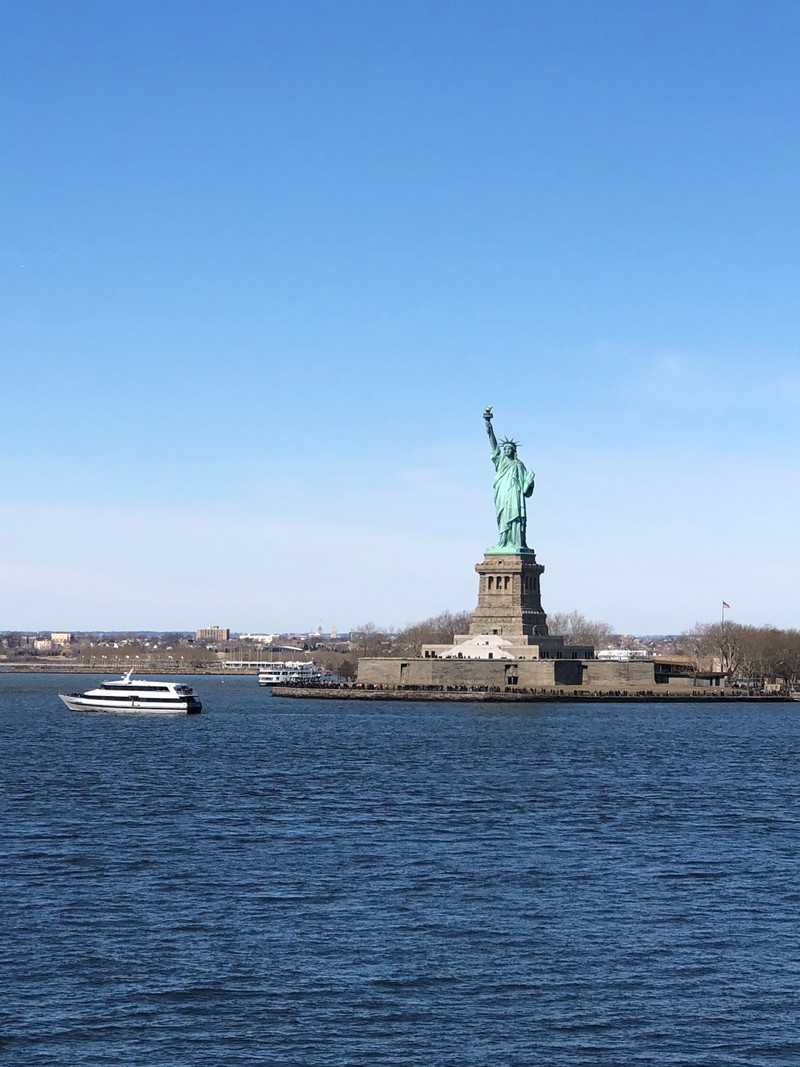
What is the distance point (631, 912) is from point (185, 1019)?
33.7 ft

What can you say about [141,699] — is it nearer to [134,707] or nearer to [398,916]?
[134,707]

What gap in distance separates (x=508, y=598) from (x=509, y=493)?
8.75 meters

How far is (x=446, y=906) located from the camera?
29.6 meters

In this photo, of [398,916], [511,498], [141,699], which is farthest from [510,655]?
[398,916]

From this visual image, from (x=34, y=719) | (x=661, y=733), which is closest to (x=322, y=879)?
(x=661, y=733)

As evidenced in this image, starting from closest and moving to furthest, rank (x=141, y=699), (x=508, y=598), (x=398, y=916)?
(x=398, y=916) → (x=141, y=699) → (x=508, y=598)

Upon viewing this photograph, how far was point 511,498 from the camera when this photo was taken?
122938 millimetres

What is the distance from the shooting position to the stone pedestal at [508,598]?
12000 centimetres

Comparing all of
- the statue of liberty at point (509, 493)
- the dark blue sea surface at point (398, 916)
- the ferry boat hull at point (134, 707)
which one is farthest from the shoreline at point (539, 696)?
the dark blue sea surface at point (398, 916)

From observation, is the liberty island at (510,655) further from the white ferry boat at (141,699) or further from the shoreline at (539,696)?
the white ferry boat at (141,699)

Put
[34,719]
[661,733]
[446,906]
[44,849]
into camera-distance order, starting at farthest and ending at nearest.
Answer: [34,719] → [661,733] → [44,849] → [446,906]

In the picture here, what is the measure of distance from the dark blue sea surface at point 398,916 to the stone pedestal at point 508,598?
202 feet

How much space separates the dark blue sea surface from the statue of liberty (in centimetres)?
6453

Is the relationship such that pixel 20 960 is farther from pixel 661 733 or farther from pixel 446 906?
pixel 661 733
